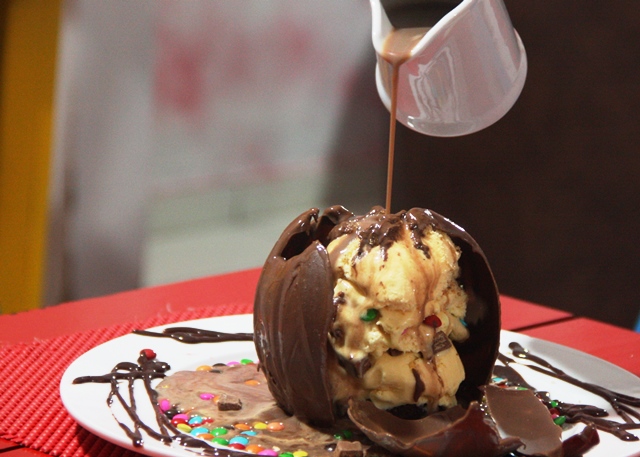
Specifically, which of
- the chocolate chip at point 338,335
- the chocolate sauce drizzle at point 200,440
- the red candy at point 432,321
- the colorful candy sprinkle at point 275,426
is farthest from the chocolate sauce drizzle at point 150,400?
the red candy at point 432,321

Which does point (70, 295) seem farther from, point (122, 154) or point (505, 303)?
point (505, 303)

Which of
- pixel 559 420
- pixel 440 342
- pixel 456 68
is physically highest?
pixel 456 68

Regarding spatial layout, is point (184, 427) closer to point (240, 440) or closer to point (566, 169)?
point (240, 440)

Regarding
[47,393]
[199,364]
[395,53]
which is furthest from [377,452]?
[395,53]

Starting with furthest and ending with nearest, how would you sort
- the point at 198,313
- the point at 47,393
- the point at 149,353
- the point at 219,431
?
the point at 198,313, the point at 149,353, the point at 47,393, the point at 219,431

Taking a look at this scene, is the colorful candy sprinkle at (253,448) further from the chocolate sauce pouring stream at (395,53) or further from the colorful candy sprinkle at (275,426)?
the chocolate sauce pouring stream at (395,53)

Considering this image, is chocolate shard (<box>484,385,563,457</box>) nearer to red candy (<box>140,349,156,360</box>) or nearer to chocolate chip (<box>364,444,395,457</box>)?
chocolate chip (<box>364,444,395,457</box>)

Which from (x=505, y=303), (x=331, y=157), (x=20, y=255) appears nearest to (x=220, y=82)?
(x=331, y=157)
